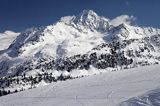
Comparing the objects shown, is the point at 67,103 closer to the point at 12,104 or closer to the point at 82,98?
the point at 82,98

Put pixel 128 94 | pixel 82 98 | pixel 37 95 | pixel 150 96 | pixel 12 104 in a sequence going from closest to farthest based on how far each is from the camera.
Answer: pixel 150 96 < pixel 128 94 < pixel 82 98 < pixel 12 104 < pixel 37 95

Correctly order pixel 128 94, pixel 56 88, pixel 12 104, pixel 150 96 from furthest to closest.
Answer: pixel 56 88
pixel 12 104
pixel 128 94
pixel 150 96

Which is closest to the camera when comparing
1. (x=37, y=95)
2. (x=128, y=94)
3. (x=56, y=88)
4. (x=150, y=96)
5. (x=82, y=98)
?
(x=150, y=96)

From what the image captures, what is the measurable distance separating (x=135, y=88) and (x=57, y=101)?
12.6m

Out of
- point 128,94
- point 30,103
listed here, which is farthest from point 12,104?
point 128,94

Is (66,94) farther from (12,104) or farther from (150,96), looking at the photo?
(150,96)

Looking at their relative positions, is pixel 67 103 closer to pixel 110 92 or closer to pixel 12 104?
pixel 110 92

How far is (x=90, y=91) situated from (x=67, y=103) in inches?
377

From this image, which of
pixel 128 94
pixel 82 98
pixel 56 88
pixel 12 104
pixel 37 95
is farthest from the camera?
pixel 56 88

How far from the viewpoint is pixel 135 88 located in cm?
5531

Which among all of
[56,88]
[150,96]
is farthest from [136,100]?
[56,88]

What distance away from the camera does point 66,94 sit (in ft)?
203

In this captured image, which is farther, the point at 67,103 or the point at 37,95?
the point at 37,95

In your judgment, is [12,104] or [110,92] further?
[12,104]
